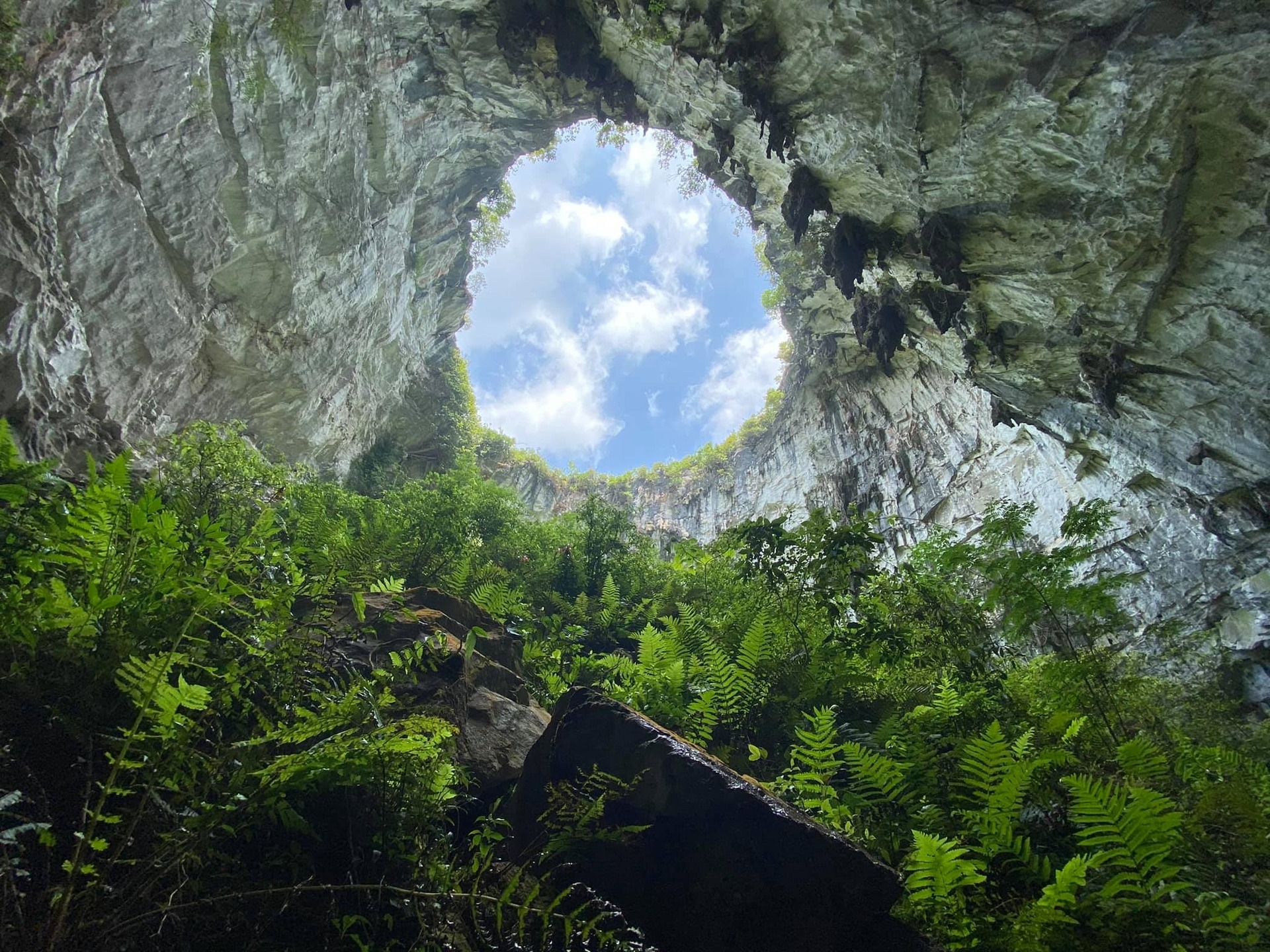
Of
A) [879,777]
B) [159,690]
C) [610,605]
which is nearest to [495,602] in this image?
[610,605]

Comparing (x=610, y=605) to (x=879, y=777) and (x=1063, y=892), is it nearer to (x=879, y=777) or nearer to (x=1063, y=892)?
(x=879, y=777)

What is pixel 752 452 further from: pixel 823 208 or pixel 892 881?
pixel 892 881

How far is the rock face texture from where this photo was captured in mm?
6332

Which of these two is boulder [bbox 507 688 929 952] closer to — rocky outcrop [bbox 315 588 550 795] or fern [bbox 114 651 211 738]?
rocky outcrop [bbox 315 588 550 795]

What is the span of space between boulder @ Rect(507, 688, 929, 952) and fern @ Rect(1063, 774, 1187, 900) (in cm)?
77

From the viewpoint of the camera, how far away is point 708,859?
2820 millimetres

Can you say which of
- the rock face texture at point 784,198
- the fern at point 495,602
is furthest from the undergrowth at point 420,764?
the rock face texture at point 784,198

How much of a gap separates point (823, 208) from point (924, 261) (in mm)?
1910

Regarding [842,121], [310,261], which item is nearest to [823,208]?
[842,121]

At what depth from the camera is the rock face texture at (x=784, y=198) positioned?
6.33 metres

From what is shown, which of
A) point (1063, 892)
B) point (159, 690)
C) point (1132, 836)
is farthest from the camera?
point (1132, 836)

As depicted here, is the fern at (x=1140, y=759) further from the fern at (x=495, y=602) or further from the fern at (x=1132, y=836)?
the fern at (x=495, y=602)

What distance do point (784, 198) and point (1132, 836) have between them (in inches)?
406

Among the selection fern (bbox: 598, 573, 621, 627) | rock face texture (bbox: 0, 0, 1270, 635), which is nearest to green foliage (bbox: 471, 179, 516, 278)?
rock face texture (bbox: 0, 0, 1270, 635)
